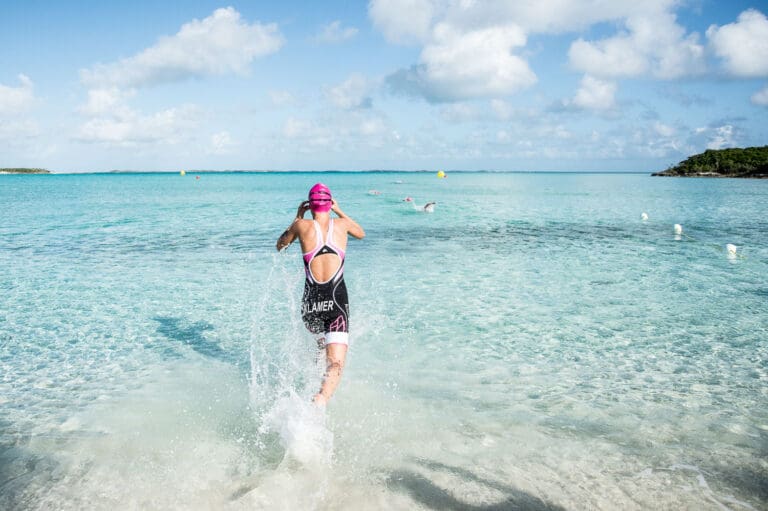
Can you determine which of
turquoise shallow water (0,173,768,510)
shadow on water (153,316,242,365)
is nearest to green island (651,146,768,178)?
turquoise shallow water (0,173,768,510)

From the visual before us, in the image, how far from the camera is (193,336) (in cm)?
881

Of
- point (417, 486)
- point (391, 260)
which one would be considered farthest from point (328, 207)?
point (391, 260)

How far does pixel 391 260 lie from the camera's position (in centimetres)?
1596

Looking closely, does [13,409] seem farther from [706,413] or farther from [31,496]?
[706,413]

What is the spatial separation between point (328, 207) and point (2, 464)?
4212 mm

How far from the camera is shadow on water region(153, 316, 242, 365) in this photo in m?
7.96

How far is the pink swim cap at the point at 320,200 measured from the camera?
538 centimetres

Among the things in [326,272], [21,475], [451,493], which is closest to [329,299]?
[326,272]

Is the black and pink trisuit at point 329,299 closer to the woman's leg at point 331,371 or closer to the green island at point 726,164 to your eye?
the woman's leg at point 331,371

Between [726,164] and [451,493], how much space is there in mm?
140978

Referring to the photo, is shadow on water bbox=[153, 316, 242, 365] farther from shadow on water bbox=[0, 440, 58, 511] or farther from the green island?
the green island

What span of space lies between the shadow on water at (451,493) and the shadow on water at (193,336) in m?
3.94

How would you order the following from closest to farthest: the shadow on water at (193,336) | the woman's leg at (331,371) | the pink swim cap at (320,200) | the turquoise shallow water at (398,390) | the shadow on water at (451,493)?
the shadow on water at (451,493), the turquoise shallow water at (398,390), the woman's leg at (331,371), the pink swim cap at (320,200), the shadow on water at (193,336)

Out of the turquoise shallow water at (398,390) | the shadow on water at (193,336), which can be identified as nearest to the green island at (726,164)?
the turquoise shallow water at (398,390)
